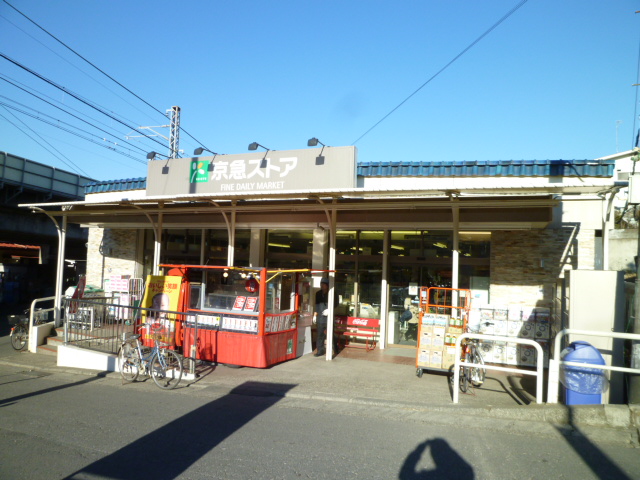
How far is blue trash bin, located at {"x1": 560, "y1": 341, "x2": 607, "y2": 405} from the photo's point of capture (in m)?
6.43

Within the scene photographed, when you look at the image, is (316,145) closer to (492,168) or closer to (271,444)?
(492,168)

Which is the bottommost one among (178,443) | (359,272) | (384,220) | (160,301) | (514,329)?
(178,443)

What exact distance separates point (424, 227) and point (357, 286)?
264cm

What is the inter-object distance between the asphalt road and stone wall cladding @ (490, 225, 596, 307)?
5258mm

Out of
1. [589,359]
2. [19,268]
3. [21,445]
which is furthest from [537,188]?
[19,268]

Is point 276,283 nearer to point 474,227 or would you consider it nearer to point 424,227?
point 424,227

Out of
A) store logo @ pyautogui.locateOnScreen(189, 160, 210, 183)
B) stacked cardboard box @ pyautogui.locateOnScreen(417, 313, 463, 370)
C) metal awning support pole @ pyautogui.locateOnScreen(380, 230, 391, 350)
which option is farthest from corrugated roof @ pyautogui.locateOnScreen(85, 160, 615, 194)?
store logo @ pyautogui.locateOnScreen(189, 160, 210, 183)

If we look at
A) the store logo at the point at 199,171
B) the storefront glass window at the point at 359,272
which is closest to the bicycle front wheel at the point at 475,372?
the storefront glass window at the point at 359,272

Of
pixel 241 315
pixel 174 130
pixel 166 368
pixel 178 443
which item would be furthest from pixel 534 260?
pixel 174 130

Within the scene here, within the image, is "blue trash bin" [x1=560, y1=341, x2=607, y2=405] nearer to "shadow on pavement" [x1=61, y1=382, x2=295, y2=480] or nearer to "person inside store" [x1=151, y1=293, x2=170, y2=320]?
"shadow on pavement" [x1=61, y1=382, x2=295, y2=480]

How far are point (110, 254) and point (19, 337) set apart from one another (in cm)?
480

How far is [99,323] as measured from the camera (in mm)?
11398

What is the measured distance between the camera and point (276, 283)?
34.1 ft

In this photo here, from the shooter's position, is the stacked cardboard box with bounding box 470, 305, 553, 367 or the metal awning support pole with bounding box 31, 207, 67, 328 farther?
the metal awning support pole with bounding box 31, 207, 67, 328
